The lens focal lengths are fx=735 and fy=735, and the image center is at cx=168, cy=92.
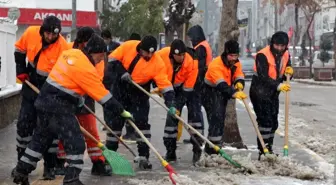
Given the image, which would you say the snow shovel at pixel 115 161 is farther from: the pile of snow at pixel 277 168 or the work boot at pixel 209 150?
the work boot at pixel 209 150

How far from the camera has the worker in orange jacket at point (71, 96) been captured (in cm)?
709

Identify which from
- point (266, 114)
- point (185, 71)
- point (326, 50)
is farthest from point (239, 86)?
point (326, 50)

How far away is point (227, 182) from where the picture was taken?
802 centimetres

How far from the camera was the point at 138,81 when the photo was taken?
30.2 feet

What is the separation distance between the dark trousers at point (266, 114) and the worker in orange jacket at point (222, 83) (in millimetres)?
445

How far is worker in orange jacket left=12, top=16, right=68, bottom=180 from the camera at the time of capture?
26.7ft

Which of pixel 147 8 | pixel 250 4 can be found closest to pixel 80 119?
pixel 147 8

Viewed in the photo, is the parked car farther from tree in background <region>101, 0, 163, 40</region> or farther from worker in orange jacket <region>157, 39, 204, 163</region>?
worker in orange jacket <region>157, 39, 204, 163</region>

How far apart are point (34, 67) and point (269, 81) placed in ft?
10.3

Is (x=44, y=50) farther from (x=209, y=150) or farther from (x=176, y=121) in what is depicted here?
(x=209, y=150)

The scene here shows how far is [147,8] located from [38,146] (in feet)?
89.8

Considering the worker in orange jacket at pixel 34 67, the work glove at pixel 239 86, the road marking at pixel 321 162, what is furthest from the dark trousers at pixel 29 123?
the road marking at pixel 321 162

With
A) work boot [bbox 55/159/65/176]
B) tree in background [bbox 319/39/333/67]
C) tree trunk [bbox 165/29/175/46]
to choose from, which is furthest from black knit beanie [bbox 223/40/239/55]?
tree in background [bbox 319/39/333/67]

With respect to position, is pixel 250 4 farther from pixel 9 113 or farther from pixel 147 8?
pixel 9 113
